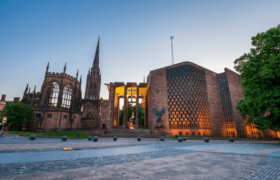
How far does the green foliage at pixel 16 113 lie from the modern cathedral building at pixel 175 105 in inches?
108

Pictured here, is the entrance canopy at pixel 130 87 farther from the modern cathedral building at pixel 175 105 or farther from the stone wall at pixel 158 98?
the stone wall at pixel 158 98

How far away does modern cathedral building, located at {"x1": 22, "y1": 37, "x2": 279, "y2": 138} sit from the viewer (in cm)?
3900

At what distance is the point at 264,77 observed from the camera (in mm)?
14125

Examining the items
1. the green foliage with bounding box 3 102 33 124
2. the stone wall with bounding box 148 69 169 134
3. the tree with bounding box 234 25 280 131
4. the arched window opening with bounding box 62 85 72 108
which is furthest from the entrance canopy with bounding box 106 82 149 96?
the tree with bounding box 234 25 280 131

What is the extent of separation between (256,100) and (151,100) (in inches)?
1164

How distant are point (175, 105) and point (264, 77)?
27312mm

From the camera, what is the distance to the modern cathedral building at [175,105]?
3900 cm

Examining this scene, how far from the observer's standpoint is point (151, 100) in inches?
1681

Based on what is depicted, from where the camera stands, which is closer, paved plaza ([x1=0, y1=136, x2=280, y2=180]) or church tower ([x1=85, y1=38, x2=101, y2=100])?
paved plaza ([x1=0, y1=136, x2=280, y2=180])

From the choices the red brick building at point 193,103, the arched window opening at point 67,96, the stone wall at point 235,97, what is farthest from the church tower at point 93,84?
the stone wall at point 235,97

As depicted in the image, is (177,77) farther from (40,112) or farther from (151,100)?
(40,112)

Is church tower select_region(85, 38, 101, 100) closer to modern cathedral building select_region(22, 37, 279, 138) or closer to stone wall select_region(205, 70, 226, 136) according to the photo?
modern cathedral building select_region(22, 37, 279, 138)

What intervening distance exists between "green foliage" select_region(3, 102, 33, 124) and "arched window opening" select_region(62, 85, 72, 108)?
10.4 metres

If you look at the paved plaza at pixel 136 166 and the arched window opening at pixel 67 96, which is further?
the arched window opening at pixel 67 96
